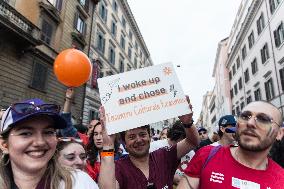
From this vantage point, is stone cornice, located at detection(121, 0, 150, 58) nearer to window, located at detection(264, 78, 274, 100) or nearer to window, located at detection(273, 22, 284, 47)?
window, located at detection(273, 22, 284, 47)

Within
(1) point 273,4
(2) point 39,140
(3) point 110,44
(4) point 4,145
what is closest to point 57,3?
(3) point 110,44

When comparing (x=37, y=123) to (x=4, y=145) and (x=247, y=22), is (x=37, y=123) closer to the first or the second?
(x=4, y=145)

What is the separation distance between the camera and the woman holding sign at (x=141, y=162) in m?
2.58

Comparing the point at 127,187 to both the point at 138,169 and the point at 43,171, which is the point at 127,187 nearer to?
the point at 138,169

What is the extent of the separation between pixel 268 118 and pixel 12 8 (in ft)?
42.6

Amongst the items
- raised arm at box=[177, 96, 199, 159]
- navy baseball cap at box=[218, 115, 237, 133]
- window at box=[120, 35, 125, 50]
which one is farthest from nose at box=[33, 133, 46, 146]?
window at box=[120, 35, 125, 50]

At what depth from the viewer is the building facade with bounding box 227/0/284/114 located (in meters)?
20.7

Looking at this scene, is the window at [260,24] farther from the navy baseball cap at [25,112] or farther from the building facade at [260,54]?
the navy baseball cap at [25,112]

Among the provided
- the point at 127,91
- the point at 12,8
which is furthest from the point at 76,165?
the point at 12,8

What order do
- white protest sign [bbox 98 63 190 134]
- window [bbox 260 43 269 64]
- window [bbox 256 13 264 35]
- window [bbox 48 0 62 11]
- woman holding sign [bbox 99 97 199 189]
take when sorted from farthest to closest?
window [bbox 256 13 264 35]
window [bbox 260 43 269 64]
window [bbox 48 0 62 11]
white protest sign [bbox 98 63 190 134]
woman holding sign [bbox 99 97 199 189]

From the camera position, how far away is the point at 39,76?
15.1m

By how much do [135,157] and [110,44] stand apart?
84.6ft

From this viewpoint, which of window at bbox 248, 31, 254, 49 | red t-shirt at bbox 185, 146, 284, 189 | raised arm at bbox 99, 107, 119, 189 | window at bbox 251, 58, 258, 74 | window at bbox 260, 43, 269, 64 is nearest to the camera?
red t-shirt at bbox 185, 146, 284, 189

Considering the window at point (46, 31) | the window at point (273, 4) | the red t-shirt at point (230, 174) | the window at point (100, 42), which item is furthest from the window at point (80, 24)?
the red t-shirt at point (230, 174)
